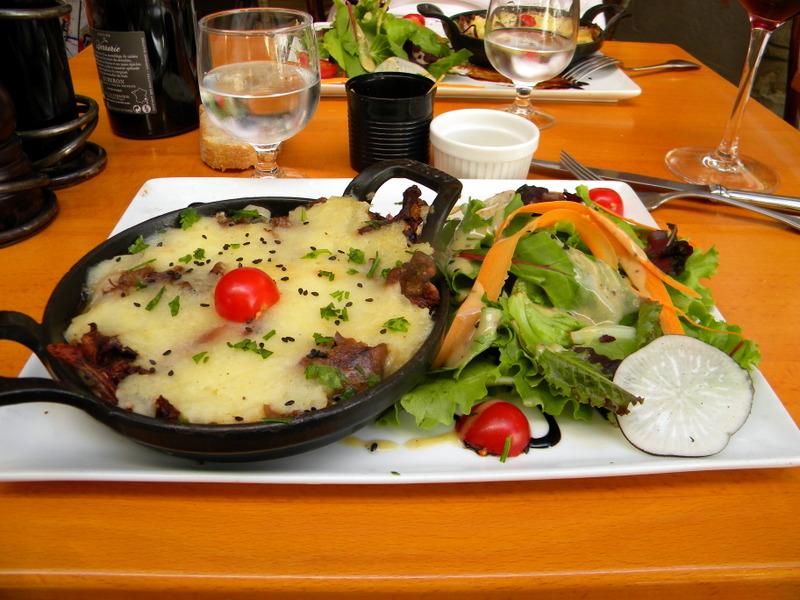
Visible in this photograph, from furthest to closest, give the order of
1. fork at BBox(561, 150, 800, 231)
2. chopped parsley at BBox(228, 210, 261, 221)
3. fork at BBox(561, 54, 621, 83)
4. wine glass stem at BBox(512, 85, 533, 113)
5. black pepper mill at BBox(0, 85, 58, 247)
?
1. fork at BBox(561, 54, 621, 83)
2. wine glass stem at BBox(512, 85, 533, 113)
3. fork at BBox(561, 150, 800, 231)
4. black pepper mill at BBox(0, 85, 58, 247)
5. chopped parsley at BBox(228, 210, 261, 221)

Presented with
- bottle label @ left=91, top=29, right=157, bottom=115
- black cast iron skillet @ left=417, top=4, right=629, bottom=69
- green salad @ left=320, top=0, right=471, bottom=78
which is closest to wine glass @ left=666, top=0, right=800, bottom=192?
black cast iron skillet @ left=417, top=4, right=629, bottom=69

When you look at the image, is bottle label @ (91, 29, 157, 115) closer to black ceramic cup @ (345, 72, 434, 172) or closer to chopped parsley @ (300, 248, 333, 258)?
black ceramic cup @ (345, 72, 434, 172)

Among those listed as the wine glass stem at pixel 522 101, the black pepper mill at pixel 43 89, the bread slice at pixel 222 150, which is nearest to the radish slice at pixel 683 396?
the bread slice at pixel 222 150

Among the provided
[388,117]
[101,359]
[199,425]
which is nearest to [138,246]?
[101,359]

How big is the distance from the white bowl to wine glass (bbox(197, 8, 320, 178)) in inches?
17.6

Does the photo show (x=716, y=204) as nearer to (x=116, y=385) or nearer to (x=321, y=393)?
(x=321, y=393)

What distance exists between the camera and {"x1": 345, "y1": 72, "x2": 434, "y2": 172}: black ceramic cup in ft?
6.43

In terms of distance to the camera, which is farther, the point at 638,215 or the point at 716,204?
the point at 716,204

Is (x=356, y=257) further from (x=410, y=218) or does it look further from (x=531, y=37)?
(x=531, y=37)

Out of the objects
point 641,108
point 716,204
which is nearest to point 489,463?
point 716,204

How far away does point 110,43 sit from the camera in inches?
80.7

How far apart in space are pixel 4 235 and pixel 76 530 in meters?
1.10

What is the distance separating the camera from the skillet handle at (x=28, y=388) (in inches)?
34.6

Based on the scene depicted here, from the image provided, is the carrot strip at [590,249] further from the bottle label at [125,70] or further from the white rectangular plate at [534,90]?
the bottle label at [125,70]
